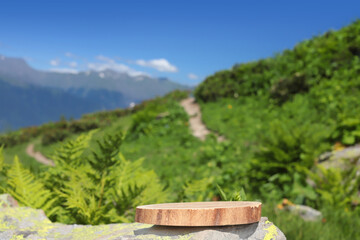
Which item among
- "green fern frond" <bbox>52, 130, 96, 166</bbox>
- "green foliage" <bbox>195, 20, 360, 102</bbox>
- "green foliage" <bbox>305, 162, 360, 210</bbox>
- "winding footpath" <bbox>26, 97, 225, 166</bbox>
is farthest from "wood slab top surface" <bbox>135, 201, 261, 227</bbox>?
"green foliage" <bbox>195, 20, 360, 102</bbox>

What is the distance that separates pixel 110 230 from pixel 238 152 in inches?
310

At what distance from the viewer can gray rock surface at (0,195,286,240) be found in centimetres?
132

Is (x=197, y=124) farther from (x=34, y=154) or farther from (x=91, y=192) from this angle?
(x=91, y=192)

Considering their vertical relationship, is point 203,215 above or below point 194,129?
above

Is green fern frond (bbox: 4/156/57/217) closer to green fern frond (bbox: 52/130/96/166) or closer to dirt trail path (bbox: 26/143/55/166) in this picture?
green fern frond (bbox: 52/130/96/166)

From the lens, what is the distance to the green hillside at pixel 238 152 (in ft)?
7.87

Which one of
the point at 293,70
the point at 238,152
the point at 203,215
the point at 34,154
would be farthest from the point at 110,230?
the point at 34,154

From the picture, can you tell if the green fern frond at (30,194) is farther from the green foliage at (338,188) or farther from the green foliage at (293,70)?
the green foliage at (293,70)

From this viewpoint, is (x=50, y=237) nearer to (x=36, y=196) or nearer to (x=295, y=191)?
(x=36, y=196)

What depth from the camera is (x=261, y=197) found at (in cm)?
572

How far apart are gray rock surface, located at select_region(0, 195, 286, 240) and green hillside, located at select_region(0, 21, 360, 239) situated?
0.23 metres

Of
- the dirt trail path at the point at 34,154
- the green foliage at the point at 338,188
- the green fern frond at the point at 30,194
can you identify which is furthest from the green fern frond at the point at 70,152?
the dirt trail path at the point at 34,154

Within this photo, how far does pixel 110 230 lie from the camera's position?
166 centimetres

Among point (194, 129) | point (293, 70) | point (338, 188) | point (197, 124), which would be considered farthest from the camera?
point (197, 124)
